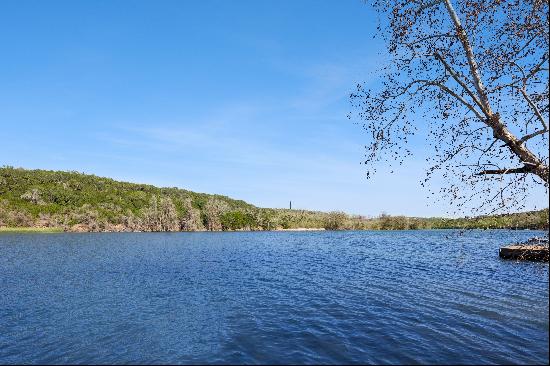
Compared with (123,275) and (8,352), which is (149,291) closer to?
(123,275)

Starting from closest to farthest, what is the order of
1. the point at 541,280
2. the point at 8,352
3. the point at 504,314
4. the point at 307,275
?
the point at 8,352 < the point at 504,314 < the point at 541,280 < the point at 307,275

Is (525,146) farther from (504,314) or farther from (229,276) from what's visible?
(229,276)

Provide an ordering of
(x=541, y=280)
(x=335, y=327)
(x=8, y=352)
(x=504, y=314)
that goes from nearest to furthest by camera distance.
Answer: (x=8, y=352), (x=335, y=327), (x=504, y=314), (x=541, y=280)

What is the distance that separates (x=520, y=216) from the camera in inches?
381

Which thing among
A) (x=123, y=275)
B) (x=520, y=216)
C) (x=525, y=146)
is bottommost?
(x=123, y=275)

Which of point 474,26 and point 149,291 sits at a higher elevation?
point 474,26

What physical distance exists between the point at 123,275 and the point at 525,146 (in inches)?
1479

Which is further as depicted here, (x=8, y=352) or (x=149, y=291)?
(x=149, y=291)

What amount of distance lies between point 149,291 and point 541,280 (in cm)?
3338

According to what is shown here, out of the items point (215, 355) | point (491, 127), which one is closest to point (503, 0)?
point (491, 127)

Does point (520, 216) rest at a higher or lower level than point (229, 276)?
higher

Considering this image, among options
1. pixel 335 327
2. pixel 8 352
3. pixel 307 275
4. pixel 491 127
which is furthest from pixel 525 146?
pixel 307 275

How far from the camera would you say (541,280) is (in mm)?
33875

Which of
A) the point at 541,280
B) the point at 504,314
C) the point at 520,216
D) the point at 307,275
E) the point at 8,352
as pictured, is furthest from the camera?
the point at 307,275
